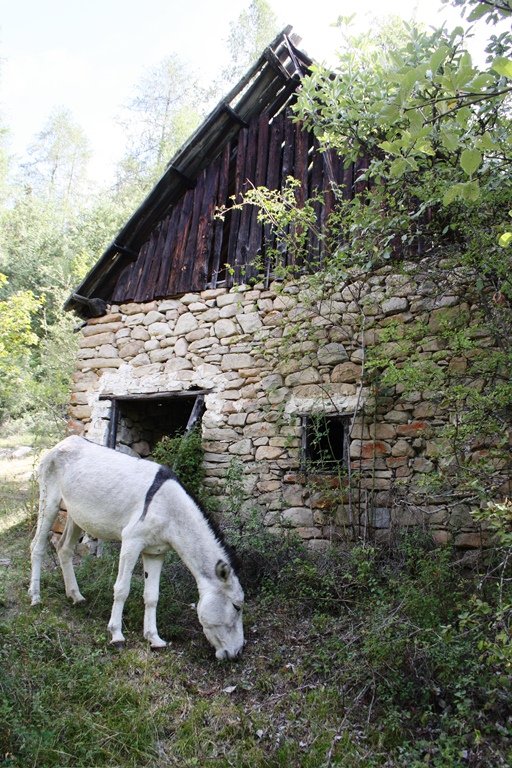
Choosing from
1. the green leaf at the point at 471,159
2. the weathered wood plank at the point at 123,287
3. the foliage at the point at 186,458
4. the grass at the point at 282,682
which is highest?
the weathered wood plank at the point at 123,287

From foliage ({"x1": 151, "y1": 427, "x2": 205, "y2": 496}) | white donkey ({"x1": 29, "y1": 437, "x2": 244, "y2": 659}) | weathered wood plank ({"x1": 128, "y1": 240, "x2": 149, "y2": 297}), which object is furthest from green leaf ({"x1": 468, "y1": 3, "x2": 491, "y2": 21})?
weathered wood plank ({"x1": 128, "y1": 240, "x2": 149, "y2": 297})

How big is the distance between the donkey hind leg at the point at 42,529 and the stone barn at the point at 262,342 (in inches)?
79.6

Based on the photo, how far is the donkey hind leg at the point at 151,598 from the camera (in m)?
3.90

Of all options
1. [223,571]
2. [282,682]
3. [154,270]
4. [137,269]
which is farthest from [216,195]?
[282,682]

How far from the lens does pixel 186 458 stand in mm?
6109

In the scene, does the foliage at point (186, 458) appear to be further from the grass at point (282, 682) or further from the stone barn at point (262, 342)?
the grass at point (282, 682)

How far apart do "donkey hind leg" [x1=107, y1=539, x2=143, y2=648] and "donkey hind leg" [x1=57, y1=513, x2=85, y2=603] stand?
86 centimetres

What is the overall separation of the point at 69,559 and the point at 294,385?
3.11 metres

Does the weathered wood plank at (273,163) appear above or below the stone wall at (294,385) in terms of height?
above

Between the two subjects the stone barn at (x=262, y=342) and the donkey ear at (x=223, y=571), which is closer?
the donkey ear at (x=223, y=571)

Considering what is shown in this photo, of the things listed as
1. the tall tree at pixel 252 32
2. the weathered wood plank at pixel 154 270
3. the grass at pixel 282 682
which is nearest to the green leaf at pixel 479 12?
the grass at pixel 282 682

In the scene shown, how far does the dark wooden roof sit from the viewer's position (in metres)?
6.88

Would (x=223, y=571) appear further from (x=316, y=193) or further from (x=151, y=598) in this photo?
(x=316, y=193)

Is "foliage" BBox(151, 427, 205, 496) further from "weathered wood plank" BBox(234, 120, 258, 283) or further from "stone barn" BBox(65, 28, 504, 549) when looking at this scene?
"weathered wood plank" BBox(234, 120, 258, 283)
